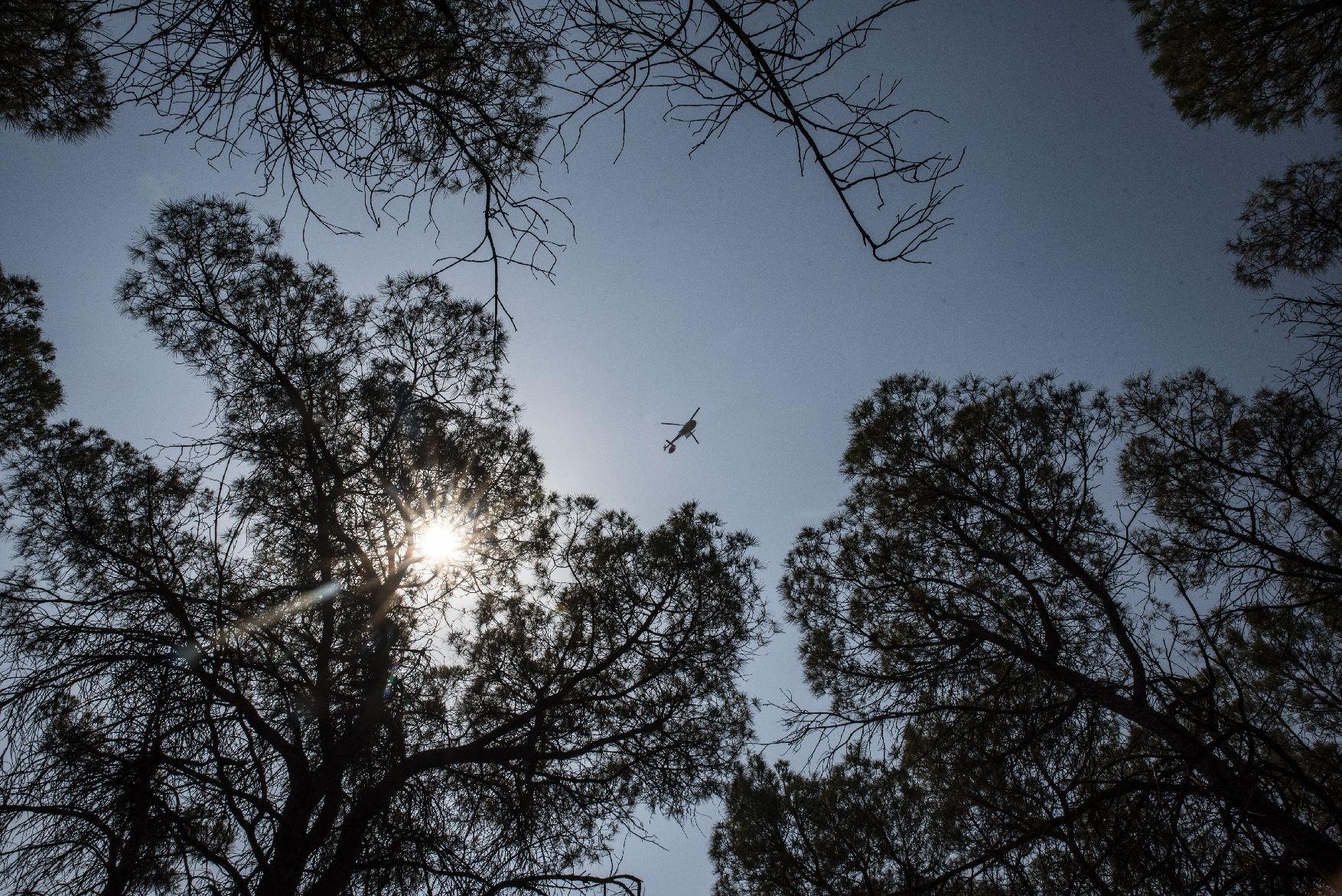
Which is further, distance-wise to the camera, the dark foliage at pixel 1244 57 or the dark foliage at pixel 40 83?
the dark foliage at pixel 1244 57

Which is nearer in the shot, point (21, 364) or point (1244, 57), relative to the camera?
point (1244, 57)

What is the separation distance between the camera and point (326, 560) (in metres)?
4.23

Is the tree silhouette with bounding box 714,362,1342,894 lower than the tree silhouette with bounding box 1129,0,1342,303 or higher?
lower

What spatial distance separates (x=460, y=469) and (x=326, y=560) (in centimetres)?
133

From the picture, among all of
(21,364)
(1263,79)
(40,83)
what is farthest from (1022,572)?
(21,364)

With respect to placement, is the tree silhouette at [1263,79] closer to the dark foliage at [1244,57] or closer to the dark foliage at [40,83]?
the dark foliage at [1244,57]

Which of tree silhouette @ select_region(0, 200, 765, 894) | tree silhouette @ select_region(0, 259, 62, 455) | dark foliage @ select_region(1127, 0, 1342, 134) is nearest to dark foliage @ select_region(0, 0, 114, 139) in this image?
tree silhouette @ select_region(0, 200, 765, 894)

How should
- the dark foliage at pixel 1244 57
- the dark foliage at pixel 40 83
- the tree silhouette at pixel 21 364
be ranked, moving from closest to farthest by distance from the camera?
the dark foliage at pixel 40 83 < the dark foliage at pixel 1244 57 < the tree silhouette at pixel 21 364

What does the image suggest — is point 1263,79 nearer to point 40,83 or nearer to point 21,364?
point 40,83

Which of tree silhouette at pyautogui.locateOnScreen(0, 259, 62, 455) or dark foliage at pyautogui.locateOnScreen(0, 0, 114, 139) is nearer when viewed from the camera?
dark foliage at pyautogui.locateOnScreen(0, 0, 114, 139)

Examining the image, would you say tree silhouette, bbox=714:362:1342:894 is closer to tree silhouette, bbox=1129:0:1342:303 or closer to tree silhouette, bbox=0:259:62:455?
tree silhouette, bbox=1129:0:1342:303

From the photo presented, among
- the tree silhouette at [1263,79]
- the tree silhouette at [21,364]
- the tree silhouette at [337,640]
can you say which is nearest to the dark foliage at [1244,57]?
the tree silhouette at [1263,79]

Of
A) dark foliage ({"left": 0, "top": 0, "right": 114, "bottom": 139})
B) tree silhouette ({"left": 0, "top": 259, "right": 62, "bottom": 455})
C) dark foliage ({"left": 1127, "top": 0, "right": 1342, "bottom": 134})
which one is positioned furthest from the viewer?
tree silhouette ({"left": 0, "top": 259, "right": 62, "bottom": 455})

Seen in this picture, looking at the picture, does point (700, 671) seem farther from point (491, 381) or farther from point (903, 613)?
point (491, 381)
